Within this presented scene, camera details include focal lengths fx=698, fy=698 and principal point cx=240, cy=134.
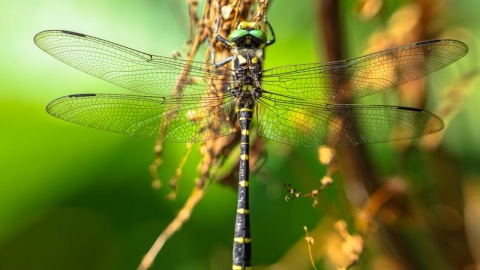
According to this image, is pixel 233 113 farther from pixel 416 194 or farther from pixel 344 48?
pixel 416 194

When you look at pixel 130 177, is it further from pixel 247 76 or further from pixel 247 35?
pixel 247 35

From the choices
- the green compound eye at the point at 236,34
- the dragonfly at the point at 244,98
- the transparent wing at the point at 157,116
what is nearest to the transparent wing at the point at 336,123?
the dragonfly at the point at 244,98

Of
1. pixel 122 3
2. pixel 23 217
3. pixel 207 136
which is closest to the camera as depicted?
pixel 207 136

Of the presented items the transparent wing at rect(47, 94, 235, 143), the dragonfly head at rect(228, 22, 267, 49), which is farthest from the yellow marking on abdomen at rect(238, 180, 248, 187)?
the dragonfly head at rect(228, 22, 267, 49)

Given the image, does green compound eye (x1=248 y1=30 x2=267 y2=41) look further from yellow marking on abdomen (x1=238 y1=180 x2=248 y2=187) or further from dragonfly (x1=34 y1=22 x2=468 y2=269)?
yellow marking on abdomen (x1=238 y1=180 x2=248 y2=187)

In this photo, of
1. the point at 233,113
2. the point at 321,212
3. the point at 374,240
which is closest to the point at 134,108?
the point at 233,113

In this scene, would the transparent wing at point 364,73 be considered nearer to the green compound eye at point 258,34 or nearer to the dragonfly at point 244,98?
the dragonfly at point 244,98

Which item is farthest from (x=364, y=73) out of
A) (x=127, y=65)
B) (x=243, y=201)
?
(x=127, y=65)
